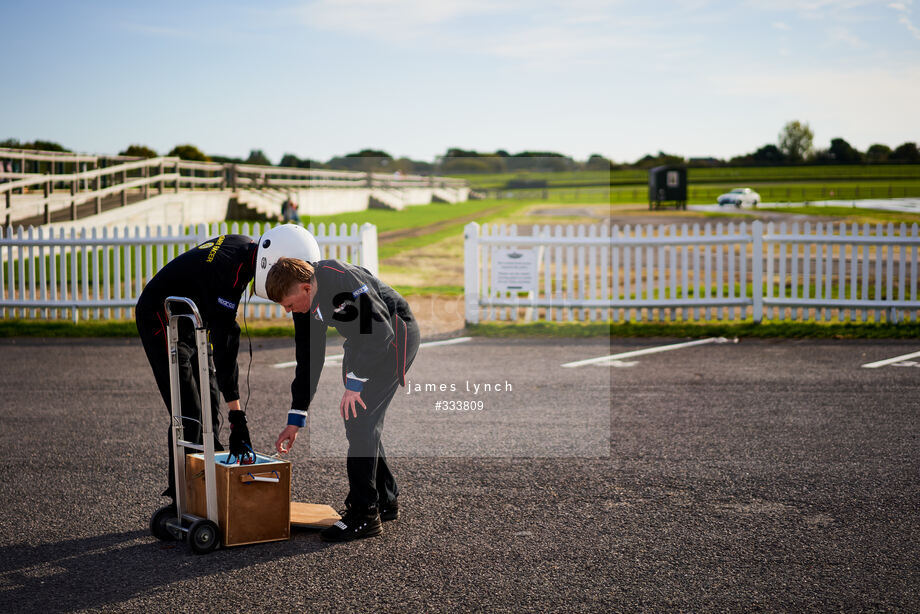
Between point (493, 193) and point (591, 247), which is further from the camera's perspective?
point (493, 193)

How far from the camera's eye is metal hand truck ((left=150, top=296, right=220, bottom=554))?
4.45 m

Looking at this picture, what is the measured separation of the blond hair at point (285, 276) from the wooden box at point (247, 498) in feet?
3.13

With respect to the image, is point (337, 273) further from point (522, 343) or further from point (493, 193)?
point (493, 193)

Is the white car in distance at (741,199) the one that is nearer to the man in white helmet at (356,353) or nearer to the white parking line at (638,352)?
the white parking line at (638,352)

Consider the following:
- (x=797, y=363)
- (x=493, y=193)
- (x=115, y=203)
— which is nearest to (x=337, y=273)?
(x=797, y=363)

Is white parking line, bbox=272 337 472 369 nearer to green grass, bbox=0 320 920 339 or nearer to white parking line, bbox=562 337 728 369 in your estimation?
green grass, bbox=0 320 920 339

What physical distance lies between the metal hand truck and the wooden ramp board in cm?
47

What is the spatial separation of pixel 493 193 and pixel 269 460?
447 inches

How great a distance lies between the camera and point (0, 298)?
45.6ft

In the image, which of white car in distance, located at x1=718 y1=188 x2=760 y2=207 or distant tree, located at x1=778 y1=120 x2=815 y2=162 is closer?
white car in distance, located at x1=718 y1=188 x2=760 y2=207

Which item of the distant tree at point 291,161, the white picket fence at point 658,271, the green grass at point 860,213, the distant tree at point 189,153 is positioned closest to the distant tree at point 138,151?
the distant tree at point 189,153

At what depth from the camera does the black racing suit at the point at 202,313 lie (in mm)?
4652

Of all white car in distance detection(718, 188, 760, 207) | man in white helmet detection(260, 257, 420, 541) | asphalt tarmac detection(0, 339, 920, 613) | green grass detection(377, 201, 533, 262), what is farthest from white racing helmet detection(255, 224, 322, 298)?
white car in distance detection(718, 188, 760, 207)

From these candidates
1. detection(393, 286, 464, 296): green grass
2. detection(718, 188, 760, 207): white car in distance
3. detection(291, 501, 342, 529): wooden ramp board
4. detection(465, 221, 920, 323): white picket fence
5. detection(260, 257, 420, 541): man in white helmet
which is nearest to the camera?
detection(260, 257, 420, 541): man in white helmet
